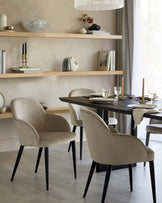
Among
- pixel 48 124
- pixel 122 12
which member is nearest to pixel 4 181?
pixel 48 124

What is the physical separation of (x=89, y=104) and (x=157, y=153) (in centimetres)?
154

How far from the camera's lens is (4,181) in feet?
12.4

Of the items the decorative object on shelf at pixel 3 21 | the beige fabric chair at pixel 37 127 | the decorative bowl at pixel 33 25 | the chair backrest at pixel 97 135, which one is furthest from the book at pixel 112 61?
the chair backrest at pixel 97 135

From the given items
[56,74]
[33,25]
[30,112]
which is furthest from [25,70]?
[30,112]

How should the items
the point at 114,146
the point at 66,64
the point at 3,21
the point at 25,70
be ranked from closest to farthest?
1. the point at 114,146
2. the point at 3,21
3. the point at 25,70
4. the point at 66,64

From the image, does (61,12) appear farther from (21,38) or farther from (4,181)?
(4,181)

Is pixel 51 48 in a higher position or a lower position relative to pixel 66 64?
higher

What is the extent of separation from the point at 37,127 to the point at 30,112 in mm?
169

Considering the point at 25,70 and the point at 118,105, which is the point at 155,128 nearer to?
the point at 118,105

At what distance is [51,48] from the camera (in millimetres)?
5312

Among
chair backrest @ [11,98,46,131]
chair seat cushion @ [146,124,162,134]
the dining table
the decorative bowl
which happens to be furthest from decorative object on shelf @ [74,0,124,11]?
chair seat cushion @ [146,124,162,134]

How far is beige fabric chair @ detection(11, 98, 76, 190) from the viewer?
3.60m

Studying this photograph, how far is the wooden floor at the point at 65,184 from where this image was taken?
3.32 metres

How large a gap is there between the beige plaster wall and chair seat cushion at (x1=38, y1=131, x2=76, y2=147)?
140 centimetres
